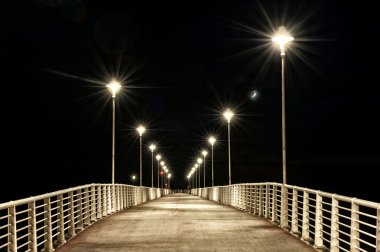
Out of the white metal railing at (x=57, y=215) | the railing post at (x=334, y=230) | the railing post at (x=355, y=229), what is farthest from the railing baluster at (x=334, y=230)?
the white metal railing at (x=57, y=215)

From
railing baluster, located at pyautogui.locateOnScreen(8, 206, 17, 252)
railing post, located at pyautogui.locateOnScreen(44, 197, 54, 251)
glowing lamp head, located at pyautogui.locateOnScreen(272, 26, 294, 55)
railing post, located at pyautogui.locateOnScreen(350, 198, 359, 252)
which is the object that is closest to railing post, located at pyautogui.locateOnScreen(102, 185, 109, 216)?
glowing lamp head, located at pyautogui.locateOnScreen(272, 26, 294, 55)

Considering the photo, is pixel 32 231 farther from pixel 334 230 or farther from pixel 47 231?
pixel 334 230

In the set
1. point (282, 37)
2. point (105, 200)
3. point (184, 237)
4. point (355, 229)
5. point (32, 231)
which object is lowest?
point (184, 237)

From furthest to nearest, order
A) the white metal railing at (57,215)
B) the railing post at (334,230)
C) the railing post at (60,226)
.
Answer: the railing post at (60,226)
the railing post at (334,230)
the white metal railing at (57,215)

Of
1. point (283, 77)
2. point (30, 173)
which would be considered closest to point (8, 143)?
point (30, 173)

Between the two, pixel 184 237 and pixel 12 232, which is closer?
pixel 12 232

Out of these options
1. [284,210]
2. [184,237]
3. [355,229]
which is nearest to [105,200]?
[284,210]

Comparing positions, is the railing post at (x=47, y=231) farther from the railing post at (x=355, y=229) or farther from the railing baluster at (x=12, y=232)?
the railing post at (x=355, y=229)

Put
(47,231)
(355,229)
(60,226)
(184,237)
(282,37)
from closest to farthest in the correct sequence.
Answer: (355,229) → (47,231) → (60,226) → (184,237) → (282,37)

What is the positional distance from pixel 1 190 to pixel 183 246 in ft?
572

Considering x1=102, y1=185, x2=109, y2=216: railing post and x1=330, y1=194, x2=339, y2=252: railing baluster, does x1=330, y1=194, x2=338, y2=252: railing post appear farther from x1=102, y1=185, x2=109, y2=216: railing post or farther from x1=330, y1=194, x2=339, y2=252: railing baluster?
x1=102, y1=185, x2=109, y2=216: railing post

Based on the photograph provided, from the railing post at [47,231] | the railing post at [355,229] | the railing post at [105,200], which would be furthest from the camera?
the railing post at [105,200]

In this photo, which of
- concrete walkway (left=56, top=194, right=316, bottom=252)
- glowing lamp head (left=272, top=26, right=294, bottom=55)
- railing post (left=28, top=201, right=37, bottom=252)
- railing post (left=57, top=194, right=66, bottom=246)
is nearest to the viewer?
railing post (left=28, top=201, right=37, bottom=252)

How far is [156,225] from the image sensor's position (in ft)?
52.6
